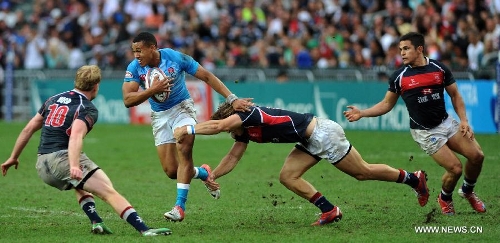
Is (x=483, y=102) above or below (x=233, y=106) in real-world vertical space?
below

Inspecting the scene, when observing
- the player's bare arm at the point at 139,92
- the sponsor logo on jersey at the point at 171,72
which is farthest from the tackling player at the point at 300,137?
the sponsor logo on jersey at the point at 171,72

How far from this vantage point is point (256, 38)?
90.9 ft

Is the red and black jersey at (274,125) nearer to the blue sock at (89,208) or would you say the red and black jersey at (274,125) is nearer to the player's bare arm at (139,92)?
the player's bare arm at (139,92)

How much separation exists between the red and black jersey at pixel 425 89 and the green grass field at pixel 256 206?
1.11 meters

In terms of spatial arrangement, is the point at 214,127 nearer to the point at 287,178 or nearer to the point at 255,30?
the point at 287,178

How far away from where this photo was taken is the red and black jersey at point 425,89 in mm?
10406

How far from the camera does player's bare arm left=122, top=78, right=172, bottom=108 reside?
1016 centimetres

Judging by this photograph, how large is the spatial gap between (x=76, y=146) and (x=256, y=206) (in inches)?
140

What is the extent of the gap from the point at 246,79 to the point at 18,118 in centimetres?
801

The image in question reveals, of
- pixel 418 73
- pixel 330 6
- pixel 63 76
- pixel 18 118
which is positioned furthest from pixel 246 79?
pixel 418 73

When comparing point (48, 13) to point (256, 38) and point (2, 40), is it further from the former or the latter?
point (256, 38)

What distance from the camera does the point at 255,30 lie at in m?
27.9

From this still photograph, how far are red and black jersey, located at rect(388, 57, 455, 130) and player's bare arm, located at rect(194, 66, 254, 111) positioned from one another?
6.52ft

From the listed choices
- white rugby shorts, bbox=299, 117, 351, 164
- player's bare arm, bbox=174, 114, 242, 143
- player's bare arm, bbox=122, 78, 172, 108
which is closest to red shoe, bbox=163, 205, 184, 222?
player's bare arm, bbox=174, 114, 242, 143
